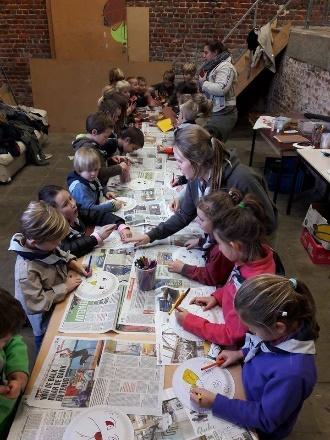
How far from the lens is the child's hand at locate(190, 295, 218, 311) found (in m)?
1.67

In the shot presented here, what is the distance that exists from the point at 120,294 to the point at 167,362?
0.44m

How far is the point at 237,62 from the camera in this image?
7.01 metres

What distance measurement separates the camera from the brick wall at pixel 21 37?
678 centimetres

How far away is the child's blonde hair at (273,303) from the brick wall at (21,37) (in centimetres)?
727

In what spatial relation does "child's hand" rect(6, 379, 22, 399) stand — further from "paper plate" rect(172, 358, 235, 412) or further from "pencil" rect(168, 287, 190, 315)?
"pencil" rect(168, 287, 190, 315)

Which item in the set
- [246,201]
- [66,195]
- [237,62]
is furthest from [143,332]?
[237,62]

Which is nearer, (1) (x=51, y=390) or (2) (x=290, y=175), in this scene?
(1) (x=51, y=390)

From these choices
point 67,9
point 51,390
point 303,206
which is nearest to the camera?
point 51,390

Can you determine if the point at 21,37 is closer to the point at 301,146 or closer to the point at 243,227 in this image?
the point at 301,146

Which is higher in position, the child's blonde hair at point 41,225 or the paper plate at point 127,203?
the child's blonde hair at point 41,225

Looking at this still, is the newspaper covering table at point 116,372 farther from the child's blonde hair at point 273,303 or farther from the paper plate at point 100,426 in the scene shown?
the child's blonde hair at point 273,303

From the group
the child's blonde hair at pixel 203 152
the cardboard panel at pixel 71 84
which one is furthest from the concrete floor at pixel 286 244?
the child's blonde hair at pixel 203 152

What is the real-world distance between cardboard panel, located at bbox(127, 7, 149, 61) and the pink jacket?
642cm

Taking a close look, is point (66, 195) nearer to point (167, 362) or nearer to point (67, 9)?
point (167, 362)
